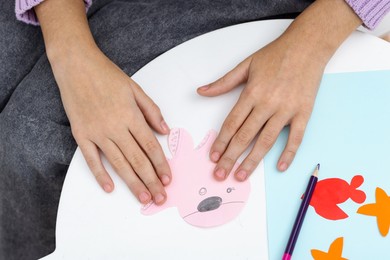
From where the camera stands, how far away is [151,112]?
2.25 ft

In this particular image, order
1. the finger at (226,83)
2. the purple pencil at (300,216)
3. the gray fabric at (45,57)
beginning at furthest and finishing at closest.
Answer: the gray fabric at (45,57) → the finger at (226,83) → the purple pencil at (300,216)

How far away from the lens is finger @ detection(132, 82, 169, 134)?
68cm

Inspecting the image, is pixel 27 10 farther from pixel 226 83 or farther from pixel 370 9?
pixel 370 9

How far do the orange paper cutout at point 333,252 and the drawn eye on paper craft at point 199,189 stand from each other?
11 centimetres

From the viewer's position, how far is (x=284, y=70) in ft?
2.29

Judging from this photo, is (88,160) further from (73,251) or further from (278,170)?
(278,170)

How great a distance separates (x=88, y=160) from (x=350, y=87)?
41 centimetres

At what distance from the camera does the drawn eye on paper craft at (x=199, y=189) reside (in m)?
0.63

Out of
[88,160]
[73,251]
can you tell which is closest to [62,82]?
[88,160]

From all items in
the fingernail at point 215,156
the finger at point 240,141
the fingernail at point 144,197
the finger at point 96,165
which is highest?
the finger at point 240,141

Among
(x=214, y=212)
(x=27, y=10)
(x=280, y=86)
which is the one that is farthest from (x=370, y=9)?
(x=27, y=10)

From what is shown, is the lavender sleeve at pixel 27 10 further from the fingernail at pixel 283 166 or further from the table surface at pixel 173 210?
the fingernail at pixel 283 166

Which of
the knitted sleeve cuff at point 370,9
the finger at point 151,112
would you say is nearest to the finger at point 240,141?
the finger at point 151,112

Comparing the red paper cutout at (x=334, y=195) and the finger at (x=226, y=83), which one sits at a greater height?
the finger at (x=226, y=83)
